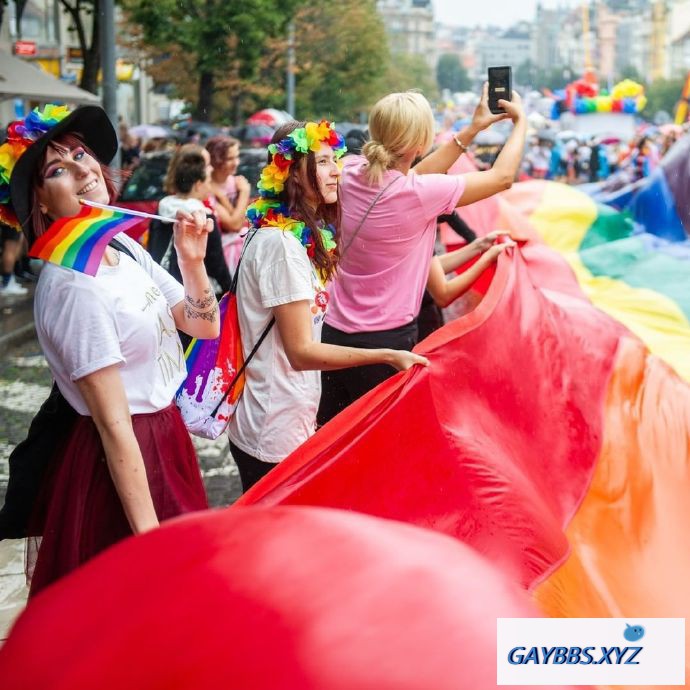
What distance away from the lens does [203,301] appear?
119 inches

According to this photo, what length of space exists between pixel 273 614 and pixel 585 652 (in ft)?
2.27

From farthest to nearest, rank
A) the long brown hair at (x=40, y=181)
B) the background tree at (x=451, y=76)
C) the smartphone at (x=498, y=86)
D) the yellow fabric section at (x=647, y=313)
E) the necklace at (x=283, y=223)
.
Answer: the background tree at (x=451, y=76) → the yellow fabric section at (x=647, y=313) → the smartphone at (x=498, y=86) → the necklace at (x=283, y=223) → the long brown hair at (x=40, y=181)

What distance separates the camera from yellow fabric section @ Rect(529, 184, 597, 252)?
7965mm

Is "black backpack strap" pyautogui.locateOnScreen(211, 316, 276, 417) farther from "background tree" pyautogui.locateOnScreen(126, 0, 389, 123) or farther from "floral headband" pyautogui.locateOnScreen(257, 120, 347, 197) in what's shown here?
"background tree" pyautogui.locateOnScreen(126, 0, 389, 123)

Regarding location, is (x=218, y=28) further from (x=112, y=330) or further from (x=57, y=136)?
(x=112, y=330)

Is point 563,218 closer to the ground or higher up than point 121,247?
closer to the ground

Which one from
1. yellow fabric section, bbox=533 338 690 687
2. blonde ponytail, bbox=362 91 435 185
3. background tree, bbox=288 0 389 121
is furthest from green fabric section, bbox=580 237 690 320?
background tree, bbox=288 0 389 121

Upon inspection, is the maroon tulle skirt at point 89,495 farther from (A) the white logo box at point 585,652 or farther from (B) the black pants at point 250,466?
(A) the white logo box at point 585,652

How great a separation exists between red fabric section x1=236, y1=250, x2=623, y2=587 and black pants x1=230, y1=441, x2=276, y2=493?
519mm

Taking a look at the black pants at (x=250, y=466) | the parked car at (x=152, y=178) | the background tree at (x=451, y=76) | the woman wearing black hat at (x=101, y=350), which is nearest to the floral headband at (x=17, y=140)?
the woman wearing black hat at (x=101, y=350)

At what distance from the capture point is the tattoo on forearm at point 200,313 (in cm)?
303

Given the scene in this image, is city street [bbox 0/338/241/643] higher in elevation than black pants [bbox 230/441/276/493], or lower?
lower

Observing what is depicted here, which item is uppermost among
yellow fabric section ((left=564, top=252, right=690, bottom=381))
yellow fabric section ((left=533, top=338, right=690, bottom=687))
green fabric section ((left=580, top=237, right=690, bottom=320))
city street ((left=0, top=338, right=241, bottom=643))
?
green fabric section ((left=580, top=237, right=690, bottom=320))

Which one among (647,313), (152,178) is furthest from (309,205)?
(152,178)
